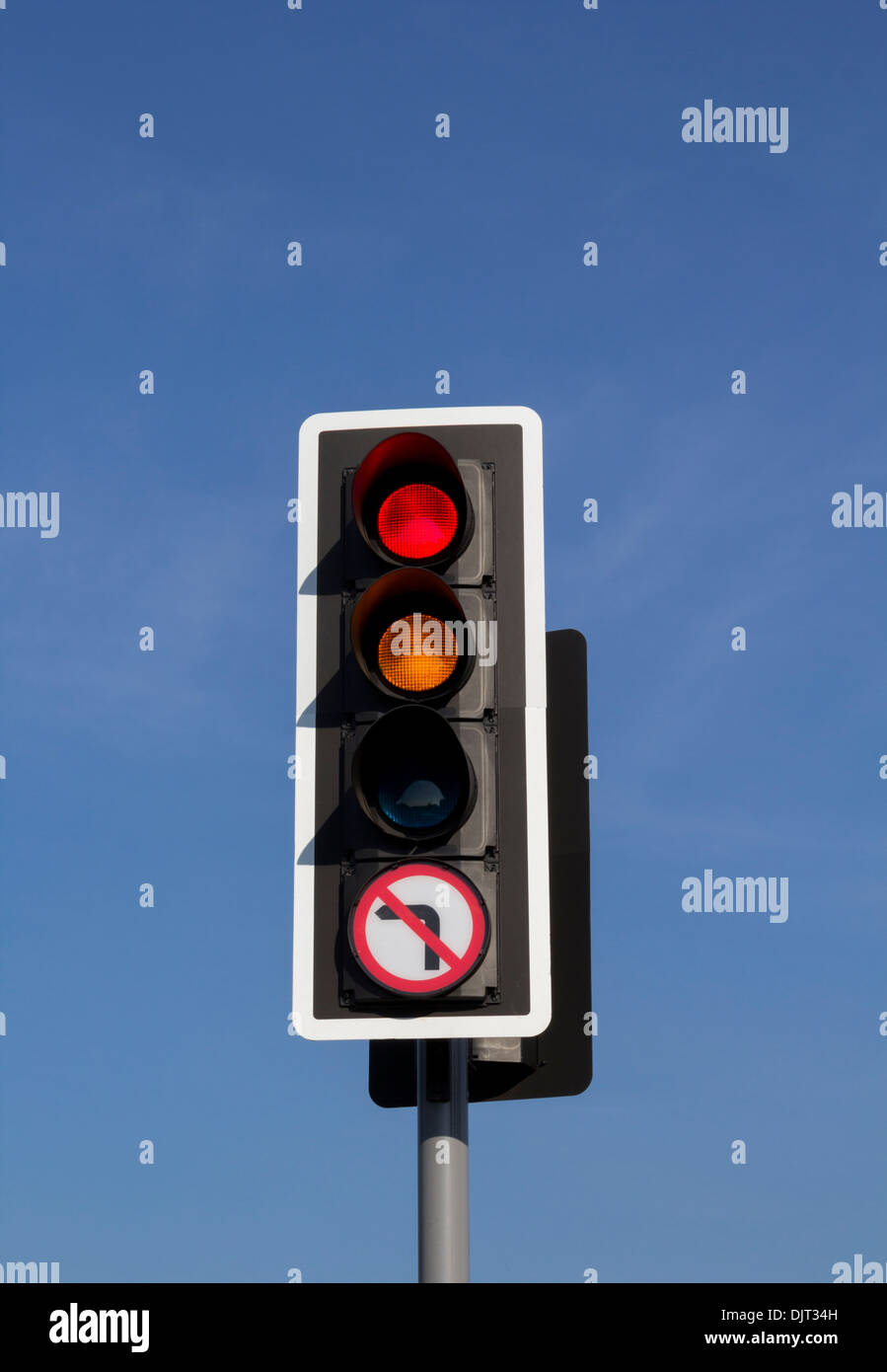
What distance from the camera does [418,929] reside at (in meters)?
4.21

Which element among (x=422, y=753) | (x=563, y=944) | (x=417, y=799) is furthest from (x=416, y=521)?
(x=563, y=944)

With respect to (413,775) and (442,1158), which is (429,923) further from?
(442,1158)

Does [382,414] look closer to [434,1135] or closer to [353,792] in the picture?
[353,792]

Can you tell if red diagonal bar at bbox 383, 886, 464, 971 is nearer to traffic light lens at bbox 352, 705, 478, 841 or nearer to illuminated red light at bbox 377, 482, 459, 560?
traffic light lens at bbox 352, 705, 478, 841

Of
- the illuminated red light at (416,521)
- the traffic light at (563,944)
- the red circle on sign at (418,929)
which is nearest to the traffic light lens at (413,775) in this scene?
the red circle on sign at (418,929)

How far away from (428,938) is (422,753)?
536 millimetres

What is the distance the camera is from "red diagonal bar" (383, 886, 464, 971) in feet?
13.8

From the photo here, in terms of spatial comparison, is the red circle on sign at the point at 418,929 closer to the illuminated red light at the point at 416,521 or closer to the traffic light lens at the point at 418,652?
the traffic light lens at the point at 418,652

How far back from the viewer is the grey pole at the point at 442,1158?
4184mm

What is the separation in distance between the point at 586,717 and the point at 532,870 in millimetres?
612

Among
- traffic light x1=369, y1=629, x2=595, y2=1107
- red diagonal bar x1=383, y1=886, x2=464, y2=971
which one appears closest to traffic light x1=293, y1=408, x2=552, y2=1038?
red diagonal bar x1=383, y1=886, x2=464, y2=971

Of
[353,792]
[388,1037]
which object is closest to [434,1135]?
[388,1037]
